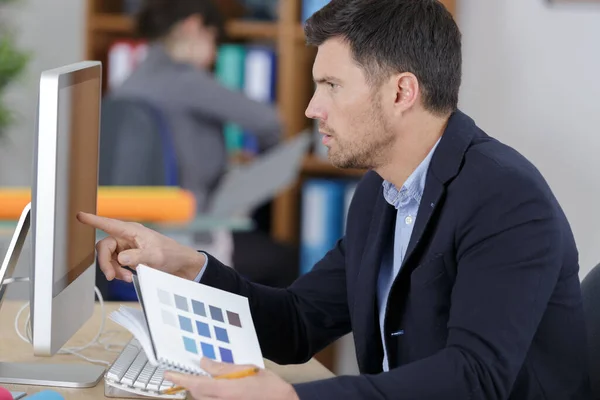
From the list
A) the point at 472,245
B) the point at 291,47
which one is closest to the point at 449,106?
the point at 472,245

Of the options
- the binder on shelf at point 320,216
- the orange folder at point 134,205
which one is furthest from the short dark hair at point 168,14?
the orange folder at point 134,205

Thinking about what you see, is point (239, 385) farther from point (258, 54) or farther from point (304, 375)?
point (258, 54)

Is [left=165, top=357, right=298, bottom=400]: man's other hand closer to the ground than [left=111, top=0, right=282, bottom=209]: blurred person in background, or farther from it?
closer to the ground

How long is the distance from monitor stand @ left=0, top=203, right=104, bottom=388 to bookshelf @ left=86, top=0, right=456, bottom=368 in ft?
8.13

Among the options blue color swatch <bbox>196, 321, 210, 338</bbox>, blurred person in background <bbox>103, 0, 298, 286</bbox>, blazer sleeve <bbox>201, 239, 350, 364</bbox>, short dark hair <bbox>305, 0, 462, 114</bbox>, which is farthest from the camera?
blurred person in background <bbox>103, 0, 298, 286</bbox>

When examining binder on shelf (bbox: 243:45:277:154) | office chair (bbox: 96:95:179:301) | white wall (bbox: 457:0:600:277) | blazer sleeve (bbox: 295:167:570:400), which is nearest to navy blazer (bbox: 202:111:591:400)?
blazer sleeve (bbox: 295:167:570:400)

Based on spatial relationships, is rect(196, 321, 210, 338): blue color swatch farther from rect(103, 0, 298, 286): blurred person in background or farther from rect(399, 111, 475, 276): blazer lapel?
rect(103, 0, 298, 286): blurred person in background

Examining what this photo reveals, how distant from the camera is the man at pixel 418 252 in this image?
1.22 meters

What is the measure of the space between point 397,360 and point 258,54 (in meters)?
2.65

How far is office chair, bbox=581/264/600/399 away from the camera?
4.76 ft

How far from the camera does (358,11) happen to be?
143 cm

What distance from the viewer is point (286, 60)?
3883mm

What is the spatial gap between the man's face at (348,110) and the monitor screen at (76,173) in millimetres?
326

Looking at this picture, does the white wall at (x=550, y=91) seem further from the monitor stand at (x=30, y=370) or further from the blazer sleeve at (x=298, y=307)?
the monitor stand at (x=30, y=370)
